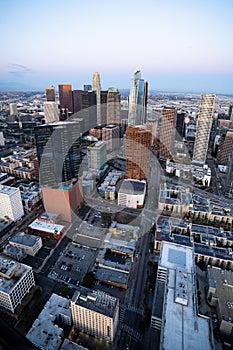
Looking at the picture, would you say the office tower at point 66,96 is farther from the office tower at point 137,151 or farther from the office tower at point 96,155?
the office tower at point 137,151

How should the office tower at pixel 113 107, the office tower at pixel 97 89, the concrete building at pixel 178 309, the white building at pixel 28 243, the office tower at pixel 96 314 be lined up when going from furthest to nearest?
1. the office tower at pixel 97 89
2. the office tower at pixel 113 107
3. the white building at pixel 28 243
4. the office tower at pixel 96 314
5. the concrete building at pixel 178 309

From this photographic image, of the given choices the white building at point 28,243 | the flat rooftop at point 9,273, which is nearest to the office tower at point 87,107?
the white building at point 28,243

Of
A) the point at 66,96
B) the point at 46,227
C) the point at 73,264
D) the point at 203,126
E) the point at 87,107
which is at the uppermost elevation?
the point at 66,96

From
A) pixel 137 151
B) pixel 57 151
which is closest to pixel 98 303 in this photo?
pixel 57 151

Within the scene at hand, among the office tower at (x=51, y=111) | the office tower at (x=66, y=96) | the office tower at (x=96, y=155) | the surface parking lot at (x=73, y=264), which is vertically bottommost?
the surface parking lot at (x=73, y=264)

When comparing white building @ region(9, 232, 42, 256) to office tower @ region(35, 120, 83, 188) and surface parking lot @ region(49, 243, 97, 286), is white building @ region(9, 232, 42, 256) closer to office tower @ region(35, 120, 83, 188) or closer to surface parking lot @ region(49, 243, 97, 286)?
surface parking lot @ region(49, 243, 97, 286)

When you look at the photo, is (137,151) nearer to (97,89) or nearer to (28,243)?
(28,243)
